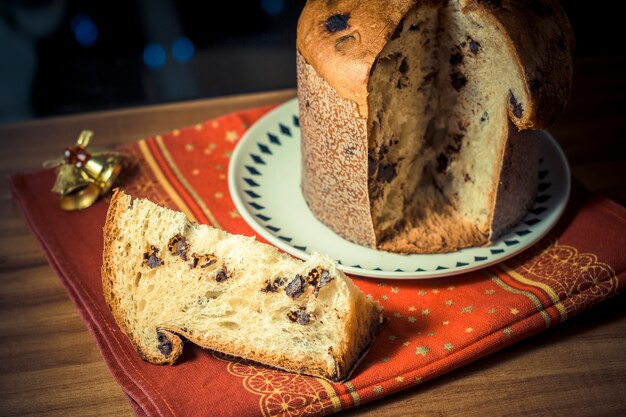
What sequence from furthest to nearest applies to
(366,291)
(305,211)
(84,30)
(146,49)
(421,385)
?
(146,49), (84,30), (305,211), (366,291), (421,385)

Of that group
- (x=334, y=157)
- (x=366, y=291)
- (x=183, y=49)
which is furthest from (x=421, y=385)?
(x=183, y=49)

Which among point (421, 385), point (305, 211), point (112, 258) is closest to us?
point (421, 385)

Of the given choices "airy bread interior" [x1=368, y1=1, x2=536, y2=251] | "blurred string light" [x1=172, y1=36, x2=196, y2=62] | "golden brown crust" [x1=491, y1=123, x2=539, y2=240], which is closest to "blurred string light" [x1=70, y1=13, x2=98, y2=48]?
"blurred string light" [x1=172, y1=36, x2=196, y2=62]

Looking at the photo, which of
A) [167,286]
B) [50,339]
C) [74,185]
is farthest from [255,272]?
[74,185]

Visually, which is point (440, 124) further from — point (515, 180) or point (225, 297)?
point (225, 297)

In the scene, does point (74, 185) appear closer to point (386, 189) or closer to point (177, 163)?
point (177, 163)

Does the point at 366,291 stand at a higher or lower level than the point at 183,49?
lower

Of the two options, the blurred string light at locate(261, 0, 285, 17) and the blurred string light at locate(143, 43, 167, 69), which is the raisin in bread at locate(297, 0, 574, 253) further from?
the blurred string light at locate(143, 43, 167, 69)
